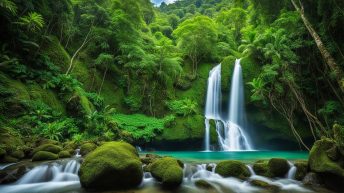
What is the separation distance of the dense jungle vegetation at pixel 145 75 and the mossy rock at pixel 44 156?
1227 mm

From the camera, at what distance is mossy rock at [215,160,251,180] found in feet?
23.1

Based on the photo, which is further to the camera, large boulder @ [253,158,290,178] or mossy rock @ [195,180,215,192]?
Result: large boulder @ [253,158,290,178]

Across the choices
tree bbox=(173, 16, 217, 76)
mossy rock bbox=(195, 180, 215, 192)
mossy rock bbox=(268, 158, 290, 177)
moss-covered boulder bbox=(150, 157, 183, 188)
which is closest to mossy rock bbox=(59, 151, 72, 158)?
moss-covered boulder bbox=(150, 157, 183, 188)

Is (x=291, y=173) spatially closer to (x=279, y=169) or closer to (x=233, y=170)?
(x=279, y=169)

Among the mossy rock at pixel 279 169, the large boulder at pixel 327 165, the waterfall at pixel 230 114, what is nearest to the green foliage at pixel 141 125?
the waterfall at pixel 230 114

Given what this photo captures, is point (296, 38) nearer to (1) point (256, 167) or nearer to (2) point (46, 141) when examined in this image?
(1) point (256, 167)

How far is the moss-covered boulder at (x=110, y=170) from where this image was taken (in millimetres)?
5555

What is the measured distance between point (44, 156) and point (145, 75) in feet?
39.4

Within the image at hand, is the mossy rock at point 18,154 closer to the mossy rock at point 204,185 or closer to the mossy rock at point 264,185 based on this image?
the mossy rock at point 204,185

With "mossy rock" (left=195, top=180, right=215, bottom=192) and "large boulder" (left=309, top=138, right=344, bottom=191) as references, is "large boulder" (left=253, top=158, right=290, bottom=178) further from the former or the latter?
"mossy rock" (left=195, top=180, right=215, bottom=192)

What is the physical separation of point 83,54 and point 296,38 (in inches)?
582

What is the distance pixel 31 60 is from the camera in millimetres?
13758

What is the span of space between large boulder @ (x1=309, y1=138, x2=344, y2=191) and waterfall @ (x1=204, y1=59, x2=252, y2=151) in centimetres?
1069

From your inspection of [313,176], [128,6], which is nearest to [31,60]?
[128,6]
